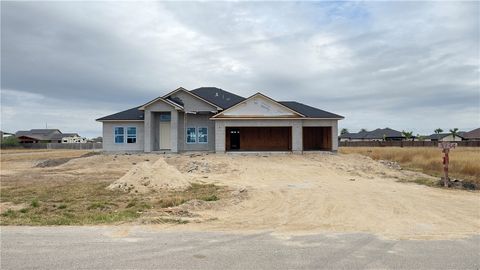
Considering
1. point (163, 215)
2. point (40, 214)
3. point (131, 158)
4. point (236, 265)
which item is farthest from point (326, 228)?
point (131, 158)

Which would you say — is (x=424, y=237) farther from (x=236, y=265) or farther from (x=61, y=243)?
(x=61, y=243)

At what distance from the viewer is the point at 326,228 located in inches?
335

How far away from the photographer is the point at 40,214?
34.4ft

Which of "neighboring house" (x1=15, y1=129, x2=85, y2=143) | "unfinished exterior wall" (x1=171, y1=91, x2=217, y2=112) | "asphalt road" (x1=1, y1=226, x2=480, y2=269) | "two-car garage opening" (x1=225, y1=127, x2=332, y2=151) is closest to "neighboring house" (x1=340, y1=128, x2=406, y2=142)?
"two-car garage opening" (x1=225, y1=127, x2=332, y2=151)

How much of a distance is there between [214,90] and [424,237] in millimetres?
32874

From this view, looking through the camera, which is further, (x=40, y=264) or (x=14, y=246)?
(x=14, y=246)

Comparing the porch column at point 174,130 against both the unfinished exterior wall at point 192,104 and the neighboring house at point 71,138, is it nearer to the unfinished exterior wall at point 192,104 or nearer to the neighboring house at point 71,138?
the unfinished exterior wall at point 192,104

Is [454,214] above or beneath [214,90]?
beneath

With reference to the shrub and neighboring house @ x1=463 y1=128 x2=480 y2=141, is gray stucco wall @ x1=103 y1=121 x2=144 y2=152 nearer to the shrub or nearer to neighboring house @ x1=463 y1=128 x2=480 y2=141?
the shrub

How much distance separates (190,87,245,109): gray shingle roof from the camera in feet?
118

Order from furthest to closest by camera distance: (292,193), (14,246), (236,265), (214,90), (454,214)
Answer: (214,90) → (292,193) → (454,214) → (14,246) → (236,265)

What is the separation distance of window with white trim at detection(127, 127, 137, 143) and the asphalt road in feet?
85.1

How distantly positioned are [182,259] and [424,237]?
452 cm

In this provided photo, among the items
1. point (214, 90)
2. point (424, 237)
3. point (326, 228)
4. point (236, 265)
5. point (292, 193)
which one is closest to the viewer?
point (236, 265)
